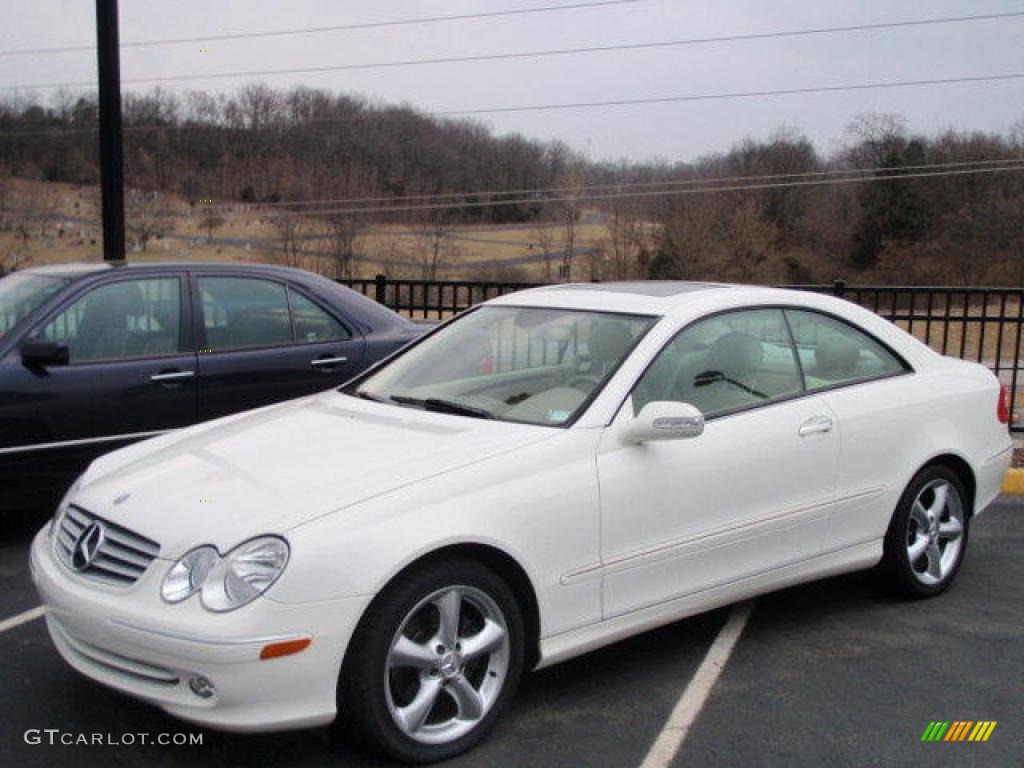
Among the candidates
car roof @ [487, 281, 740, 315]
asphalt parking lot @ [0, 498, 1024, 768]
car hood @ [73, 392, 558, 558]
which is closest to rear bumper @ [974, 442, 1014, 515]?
asphalt parking lot @ [0, 498, 1024, 768]

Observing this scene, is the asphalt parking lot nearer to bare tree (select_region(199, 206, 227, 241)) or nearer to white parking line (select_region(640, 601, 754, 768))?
white parking line (select_region(640, 601, 754, 768))

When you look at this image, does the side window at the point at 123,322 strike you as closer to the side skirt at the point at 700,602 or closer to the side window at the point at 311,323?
the side window at the point at 311,323

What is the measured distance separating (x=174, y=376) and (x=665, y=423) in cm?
333

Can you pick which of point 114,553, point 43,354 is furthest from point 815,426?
point 43,354

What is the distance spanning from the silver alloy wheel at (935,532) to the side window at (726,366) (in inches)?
39.0

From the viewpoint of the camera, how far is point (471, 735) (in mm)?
3311

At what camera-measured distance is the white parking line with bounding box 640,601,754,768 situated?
3375 mm

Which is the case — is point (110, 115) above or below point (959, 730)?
above

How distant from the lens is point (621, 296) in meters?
4.54

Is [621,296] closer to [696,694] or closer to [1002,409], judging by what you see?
[696,694]

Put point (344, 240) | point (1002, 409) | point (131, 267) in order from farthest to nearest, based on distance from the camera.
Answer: point (344, 240)
point (131, 267)
point (1002, 409)

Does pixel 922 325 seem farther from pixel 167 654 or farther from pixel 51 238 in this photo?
pixel 51 238

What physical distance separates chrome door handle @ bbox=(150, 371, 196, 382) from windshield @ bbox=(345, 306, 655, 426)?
1.67 m

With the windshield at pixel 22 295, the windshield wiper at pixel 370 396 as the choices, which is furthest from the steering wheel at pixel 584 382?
the windshield at pixel 22 295
